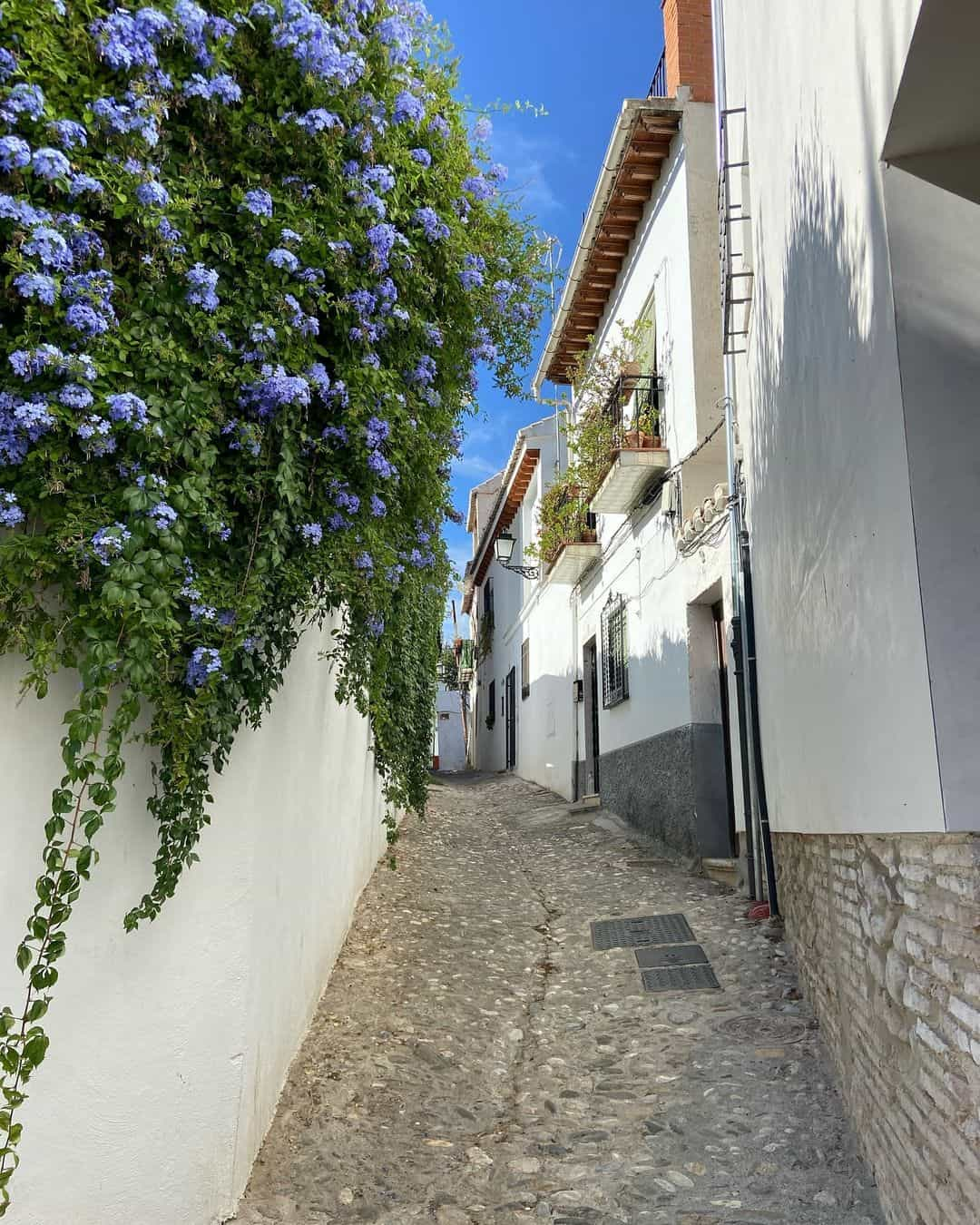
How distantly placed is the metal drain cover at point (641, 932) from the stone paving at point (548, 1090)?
117 mm

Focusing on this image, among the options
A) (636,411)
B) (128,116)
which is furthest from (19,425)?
(636,411)

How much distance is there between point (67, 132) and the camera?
2572 mm

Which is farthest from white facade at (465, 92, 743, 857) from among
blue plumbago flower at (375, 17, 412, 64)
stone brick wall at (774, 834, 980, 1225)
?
blue plumbago flower at (375, 17, 412, 64)

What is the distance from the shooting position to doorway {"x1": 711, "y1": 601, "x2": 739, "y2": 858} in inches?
303

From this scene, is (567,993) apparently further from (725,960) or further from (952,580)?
(952,580)

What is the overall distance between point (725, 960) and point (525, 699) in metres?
11.6

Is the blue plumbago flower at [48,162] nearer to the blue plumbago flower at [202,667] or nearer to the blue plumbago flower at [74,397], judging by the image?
the blue plumbago flower at [74,397]

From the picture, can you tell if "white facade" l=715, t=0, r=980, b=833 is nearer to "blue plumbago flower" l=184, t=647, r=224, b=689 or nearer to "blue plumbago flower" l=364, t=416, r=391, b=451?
"blue plumbago flower" l=364, t=416, r=391, b=451

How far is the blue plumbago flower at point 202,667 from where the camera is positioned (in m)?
2.80

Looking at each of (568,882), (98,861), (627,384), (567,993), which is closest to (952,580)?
(98,861)

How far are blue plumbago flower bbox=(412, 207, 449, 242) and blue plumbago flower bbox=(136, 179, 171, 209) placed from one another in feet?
3.31

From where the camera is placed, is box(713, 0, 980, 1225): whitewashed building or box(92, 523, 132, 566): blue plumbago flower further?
box(92, 523, 132, 566): blue plumbago flower

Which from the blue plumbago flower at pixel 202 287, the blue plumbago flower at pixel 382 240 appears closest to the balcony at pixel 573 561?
the blue plumbago flower at pixel 382 240

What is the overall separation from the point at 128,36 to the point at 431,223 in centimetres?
115
